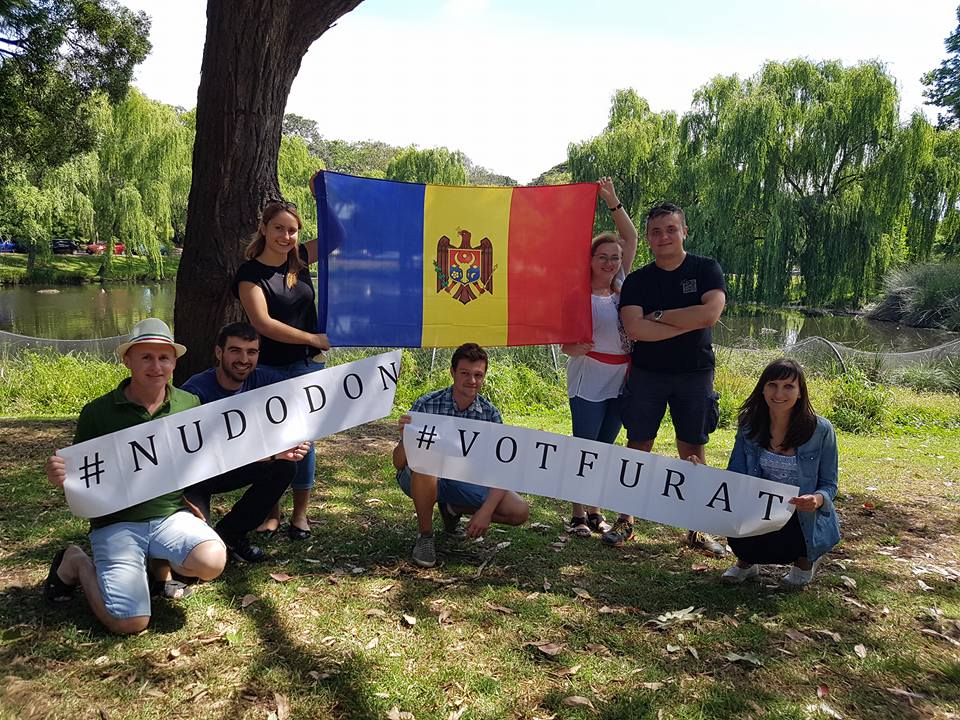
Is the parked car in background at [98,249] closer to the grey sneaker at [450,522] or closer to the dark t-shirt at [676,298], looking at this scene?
the grey sneaker at [450,522]

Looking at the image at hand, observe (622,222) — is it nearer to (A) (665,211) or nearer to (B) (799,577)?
(A) (665,211)

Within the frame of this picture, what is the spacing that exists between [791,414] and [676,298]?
0.88 m

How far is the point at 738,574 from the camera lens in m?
3.97

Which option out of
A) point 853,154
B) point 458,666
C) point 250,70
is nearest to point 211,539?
point 458,666

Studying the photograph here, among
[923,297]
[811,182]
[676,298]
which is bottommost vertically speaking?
[923,297]

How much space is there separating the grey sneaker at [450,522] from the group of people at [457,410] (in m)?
0.01

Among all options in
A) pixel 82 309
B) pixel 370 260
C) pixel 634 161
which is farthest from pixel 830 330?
pixel 82 309

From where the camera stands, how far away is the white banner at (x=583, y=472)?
12.9 feet

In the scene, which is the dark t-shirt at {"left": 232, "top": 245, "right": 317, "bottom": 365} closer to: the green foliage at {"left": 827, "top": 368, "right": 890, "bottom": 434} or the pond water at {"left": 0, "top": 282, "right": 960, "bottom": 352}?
the green foliage at {"left": 827, "top": 368, "right": 890, "bottom": 434}

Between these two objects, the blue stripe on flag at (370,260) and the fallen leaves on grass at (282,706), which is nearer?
the fallen leaves on grass at (282,706)

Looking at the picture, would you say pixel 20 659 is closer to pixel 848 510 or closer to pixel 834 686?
pixel 834 686

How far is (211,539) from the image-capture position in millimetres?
3309

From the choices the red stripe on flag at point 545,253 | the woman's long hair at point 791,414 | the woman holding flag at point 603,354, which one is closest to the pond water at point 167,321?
the red stripe on flag at point 545,253

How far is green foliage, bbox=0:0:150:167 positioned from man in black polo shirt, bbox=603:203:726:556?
10.8 meters
